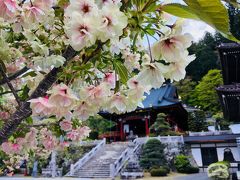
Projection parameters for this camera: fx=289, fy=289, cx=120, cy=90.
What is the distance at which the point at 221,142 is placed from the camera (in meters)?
20.2

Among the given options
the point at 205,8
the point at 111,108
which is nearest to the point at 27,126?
the point at 111,108

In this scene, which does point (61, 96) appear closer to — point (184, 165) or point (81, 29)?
point (81, 29)

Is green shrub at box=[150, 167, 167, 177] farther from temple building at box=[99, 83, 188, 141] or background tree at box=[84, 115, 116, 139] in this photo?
background tree at box=[84, 115, 116, 139]

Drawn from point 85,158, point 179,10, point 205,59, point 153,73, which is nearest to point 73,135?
point 153,73

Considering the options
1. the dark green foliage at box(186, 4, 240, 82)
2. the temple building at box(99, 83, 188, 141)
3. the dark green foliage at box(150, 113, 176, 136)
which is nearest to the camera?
the dark green foliage at box(150, 113, 176, 136)

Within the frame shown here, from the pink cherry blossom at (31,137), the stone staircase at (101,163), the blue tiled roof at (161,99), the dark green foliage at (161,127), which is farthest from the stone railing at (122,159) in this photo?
the pink cherry blossom at (31,137)

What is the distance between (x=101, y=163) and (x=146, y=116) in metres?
7.44

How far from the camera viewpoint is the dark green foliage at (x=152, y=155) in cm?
1908

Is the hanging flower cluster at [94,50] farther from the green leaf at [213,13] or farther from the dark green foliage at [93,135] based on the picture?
the dark green foliage at [93,135]

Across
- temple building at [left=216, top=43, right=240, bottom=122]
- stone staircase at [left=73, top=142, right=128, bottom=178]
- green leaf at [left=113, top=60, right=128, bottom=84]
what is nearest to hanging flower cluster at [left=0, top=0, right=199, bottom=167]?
green leaf at [left=113, top=60, right=128, bottom=84]

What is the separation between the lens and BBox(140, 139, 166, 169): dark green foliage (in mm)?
19078

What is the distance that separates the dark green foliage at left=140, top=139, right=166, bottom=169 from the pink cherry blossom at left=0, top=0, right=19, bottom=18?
741 inches

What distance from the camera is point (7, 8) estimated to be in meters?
1.00

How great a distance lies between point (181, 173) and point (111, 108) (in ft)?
60.3
